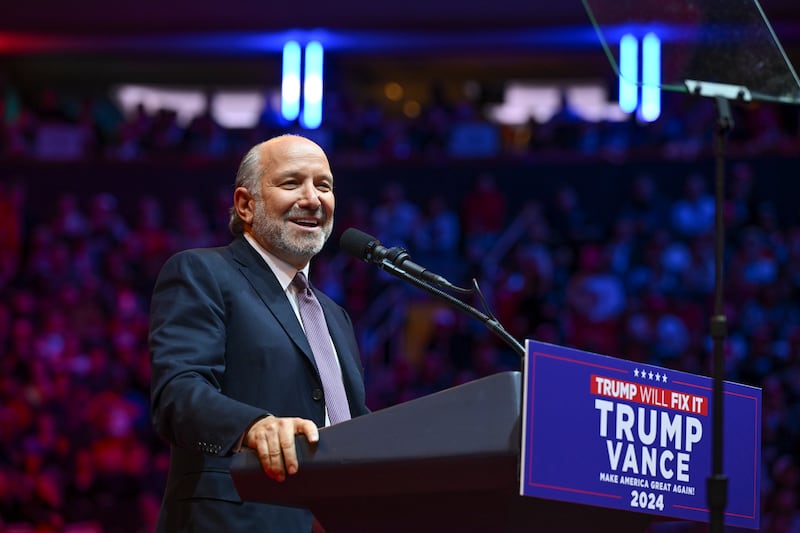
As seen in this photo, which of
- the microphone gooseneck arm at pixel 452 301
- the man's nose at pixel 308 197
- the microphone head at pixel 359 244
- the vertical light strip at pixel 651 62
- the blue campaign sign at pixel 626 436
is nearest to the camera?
the blue campaign sign at pixel 626 436

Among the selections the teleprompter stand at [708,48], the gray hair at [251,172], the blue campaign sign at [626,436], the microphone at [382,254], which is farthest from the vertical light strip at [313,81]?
the blue campaign sign at [626,436]

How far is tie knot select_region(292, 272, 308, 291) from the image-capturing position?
2381 millimetres

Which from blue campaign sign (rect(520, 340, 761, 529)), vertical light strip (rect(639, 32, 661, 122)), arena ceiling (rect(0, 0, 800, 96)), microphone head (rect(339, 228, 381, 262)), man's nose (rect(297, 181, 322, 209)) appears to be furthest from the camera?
arena ceiling (rect(0, 0, 800, 96))

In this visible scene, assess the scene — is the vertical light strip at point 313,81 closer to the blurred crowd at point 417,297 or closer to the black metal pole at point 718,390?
the blurred crowd at point 417,297

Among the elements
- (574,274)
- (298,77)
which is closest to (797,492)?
(574,274)

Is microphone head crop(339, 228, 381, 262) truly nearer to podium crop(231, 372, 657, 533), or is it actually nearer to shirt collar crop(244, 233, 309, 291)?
shirt collar crop(244, 233, 309, 291)

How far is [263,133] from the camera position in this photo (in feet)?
39.9

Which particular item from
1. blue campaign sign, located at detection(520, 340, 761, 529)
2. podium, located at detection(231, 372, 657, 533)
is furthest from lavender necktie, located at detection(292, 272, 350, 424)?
blue campaign sign, located at detection(520, 340, 761, 529)

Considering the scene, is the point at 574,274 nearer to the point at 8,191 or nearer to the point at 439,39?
the point at 439,39

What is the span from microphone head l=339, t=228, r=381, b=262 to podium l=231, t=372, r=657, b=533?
0.51 meters

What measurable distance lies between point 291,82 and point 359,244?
10602 mm

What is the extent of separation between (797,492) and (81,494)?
4.48 m

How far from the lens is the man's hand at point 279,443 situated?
175 centimetres

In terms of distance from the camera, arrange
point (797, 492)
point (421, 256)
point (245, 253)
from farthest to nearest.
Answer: point (421, 256) → point (797, 492) → point (245, 253)
